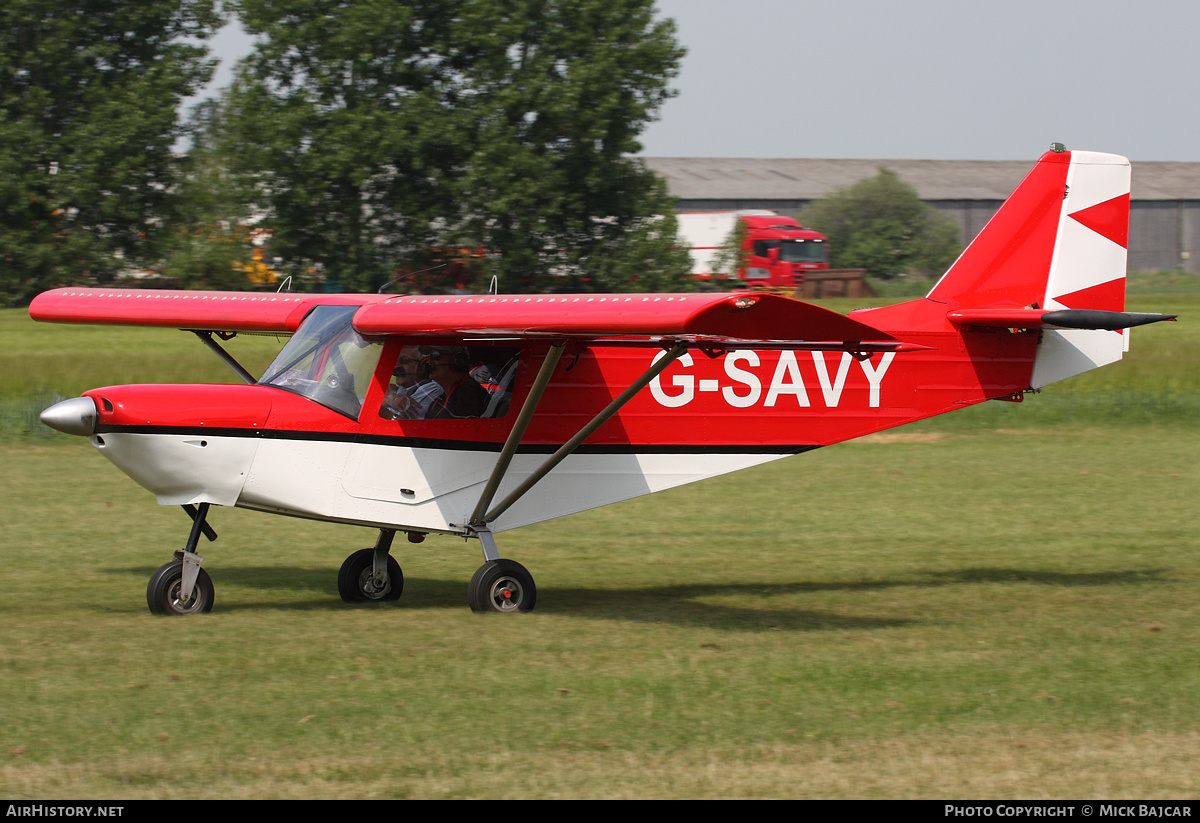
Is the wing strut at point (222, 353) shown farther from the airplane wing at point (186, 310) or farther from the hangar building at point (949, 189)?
the hangar building at point (949, 189)

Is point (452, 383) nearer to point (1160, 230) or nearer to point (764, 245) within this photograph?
point (764, 245)

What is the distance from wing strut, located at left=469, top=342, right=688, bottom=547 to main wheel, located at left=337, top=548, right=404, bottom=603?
1022mm

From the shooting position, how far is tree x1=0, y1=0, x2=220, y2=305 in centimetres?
3559

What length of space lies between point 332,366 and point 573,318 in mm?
2118

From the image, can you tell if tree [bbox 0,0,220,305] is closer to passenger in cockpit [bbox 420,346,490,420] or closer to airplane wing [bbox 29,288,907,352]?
airplane wing [bbox 29,288,907,352]

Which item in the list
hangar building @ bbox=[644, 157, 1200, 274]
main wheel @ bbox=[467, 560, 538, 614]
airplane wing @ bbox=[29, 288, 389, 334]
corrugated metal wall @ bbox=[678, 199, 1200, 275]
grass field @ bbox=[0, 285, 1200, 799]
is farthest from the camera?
corrugated metal wall @ bbox=[678, 199, 1200, 275]

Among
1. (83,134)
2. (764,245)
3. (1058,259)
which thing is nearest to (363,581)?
(1058,259)

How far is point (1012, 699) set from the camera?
6484 mm

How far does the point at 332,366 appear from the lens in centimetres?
842

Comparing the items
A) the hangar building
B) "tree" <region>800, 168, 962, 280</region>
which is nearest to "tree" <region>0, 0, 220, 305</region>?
"tree" <region>800, 168, 962, 280</region>

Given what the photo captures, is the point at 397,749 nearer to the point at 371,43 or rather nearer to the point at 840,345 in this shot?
the point at 840,345

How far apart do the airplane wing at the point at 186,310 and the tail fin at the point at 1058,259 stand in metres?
5.37

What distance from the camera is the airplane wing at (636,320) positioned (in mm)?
6633

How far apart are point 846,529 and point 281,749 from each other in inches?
322
